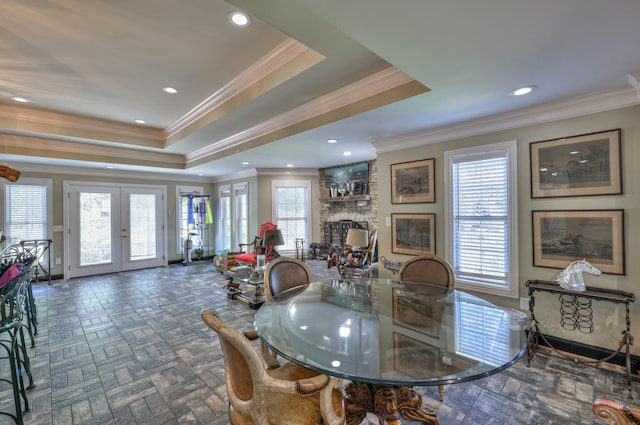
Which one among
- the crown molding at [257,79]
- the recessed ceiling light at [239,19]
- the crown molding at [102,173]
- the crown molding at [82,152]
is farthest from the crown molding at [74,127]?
the recessed ceiling light at [239,19]

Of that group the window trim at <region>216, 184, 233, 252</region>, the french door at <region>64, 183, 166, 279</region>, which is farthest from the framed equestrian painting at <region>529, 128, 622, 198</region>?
the french door at <region>64, 183, 166, 279</region>

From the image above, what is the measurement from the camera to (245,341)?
1.15 metres

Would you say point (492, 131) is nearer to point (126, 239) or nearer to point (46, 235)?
point (126, 239)

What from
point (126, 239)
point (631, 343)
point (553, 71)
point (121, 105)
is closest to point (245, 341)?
point (553, 71)

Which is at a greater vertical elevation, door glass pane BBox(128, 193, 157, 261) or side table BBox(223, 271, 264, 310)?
door glass pane BBox(128, 193, 157, 261)

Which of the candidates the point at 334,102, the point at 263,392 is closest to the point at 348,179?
the point at 334,102

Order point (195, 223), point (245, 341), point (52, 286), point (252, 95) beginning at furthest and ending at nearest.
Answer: point (195, 223), point (52, 286), point (252, 95), point (245, 341)

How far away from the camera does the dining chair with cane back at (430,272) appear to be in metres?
2.61

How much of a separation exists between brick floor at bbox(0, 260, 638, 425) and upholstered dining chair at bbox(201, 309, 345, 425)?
837 mm

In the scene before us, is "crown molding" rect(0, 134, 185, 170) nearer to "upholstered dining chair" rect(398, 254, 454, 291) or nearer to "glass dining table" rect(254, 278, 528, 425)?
"glass dining table" rect(254, 278, 528, 425)

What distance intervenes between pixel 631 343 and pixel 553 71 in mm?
2298

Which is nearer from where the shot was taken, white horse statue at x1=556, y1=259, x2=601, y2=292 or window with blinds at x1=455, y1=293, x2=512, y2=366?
window with blinds at x1=455, y1=293, x2=512, y2=366

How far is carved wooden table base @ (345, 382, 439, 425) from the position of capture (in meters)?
1.63

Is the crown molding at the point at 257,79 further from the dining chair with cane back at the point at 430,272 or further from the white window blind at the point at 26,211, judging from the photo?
the white window blind at the point at 26,211
